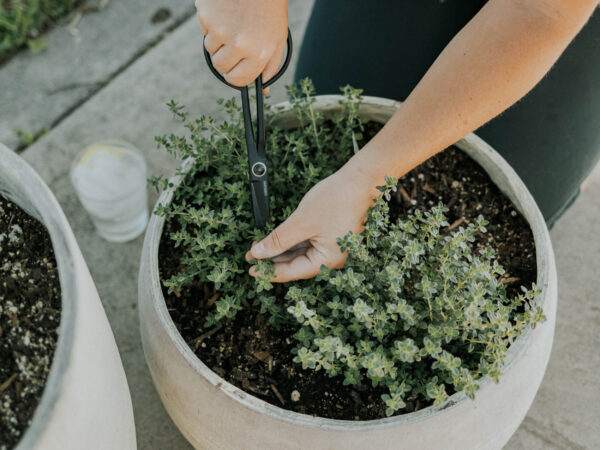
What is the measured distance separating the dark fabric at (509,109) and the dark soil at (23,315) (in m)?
0.91

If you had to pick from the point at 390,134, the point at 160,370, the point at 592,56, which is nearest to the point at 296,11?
the point at 592,56

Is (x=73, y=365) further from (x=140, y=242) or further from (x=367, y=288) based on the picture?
(x=140, y=242)

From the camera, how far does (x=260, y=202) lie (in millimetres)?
1088

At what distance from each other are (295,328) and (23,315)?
18.1 inches

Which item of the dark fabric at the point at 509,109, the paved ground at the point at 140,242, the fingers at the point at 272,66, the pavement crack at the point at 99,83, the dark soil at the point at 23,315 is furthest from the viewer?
the pavement crack at the point at 99,83

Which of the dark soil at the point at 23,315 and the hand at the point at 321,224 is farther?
the hand at the point at 321,224

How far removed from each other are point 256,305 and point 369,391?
0.86ft

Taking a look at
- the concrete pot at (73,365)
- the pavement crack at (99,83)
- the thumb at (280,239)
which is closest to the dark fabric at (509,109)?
the thumb at (280,239)

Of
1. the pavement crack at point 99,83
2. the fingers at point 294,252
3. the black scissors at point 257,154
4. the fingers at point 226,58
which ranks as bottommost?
the fingers at point 294,252

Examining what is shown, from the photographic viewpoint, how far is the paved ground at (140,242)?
5.05 feet

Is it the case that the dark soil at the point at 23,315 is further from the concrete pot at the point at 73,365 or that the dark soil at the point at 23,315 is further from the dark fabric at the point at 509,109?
the dark fabric at the point at 509,109

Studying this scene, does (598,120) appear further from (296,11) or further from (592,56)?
(296,11)

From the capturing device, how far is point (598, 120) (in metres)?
1.41

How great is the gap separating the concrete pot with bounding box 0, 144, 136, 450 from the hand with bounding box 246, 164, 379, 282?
314mm
